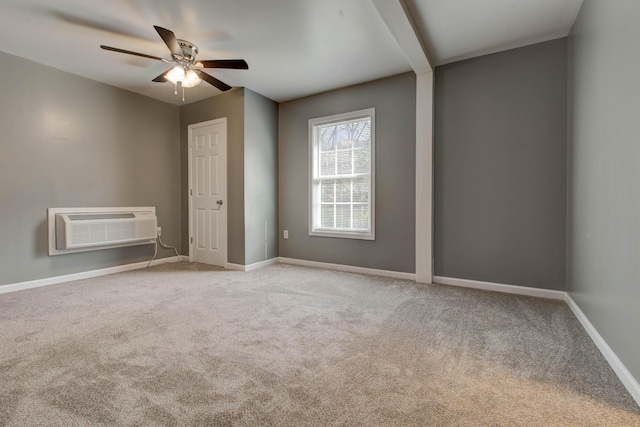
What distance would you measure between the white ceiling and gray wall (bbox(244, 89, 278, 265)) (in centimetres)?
71

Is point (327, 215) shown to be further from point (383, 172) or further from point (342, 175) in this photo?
point (383, 172)

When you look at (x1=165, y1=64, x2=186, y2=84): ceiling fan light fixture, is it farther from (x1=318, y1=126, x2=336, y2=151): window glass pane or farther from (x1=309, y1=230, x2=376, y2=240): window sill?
(x1=309, y1=230, x2=376, y2=240): window sill

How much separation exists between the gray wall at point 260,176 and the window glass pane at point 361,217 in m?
1.31

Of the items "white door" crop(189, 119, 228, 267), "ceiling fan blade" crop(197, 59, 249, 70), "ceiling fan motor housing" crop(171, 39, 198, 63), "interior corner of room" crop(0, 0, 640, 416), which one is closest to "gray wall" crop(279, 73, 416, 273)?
"interior corner of room" crop(0, 0, 640, 416)

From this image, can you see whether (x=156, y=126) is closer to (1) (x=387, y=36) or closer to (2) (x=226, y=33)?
(2) (x=226, y=33)

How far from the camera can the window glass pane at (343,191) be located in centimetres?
402

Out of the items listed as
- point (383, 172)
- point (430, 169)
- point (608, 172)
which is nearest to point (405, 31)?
point (430, 169)

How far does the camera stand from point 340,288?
10.4ft

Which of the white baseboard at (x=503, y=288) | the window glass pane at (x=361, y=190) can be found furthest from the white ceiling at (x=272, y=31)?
the white baseboard at (x=503, y=288)

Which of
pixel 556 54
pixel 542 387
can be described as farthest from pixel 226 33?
pixel 542 387

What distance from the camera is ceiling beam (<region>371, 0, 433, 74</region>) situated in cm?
218

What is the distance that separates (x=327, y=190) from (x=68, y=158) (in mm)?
3189

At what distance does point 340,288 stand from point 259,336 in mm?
1324

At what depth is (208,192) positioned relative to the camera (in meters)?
4.42
